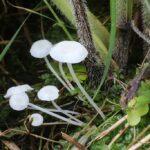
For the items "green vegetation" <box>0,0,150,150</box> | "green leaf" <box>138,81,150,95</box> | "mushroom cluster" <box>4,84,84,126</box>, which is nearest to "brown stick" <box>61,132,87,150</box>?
"green vegetation" <box>0,0,150,150</box>

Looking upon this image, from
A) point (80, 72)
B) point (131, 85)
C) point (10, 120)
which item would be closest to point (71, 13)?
point (80, 72)

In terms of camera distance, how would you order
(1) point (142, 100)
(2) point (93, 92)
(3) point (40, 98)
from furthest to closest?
(2) point (93, 92), (3) point (40, 98), (1) point (142, 100)

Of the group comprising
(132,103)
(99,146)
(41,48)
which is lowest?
(99,146)

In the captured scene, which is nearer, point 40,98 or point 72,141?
point 72,141

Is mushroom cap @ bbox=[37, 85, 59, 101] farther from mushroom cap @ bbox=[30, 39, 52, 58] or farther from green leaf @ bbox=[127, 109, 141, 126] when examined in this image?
green leaf @ bbox=[127, 109, 141, 126]

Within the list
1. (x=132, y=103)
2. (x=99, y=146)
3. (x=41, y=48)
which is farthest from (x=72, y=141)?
(x=41, y=48)

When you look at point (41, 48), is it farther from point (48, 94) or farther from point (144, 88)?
Answer: point (144, 88)

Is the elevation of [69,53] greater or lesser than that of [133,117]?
greater

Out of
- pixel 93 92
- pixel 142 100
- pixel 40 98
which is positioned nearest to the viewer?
pixel 142 100
